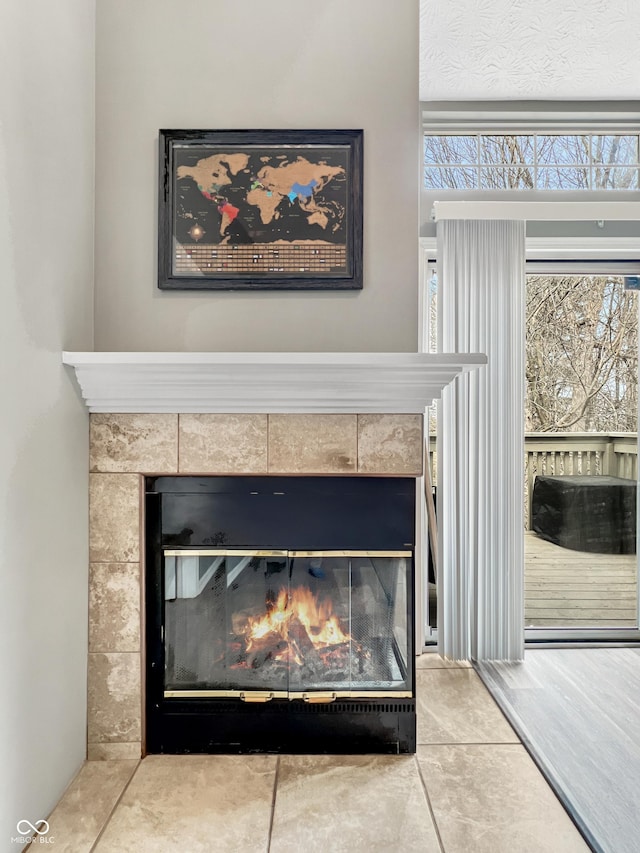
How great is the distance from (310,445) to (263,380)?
0.27 metres

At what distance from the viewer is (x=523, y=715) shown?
218 cm

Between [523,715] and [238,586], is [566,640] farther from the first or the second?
[238,586]

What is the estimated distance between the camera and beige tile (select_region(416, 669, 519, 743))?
2002 mm

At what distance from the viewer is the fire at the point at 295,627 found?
6.30 ft

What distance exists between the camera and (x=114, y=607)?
1.85 metres

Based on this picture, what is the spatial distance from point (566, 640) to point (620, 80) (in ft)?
8.68

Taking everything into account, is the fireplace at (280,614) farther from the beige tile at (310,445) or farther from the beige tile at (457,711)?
the beige tile at (457,711)

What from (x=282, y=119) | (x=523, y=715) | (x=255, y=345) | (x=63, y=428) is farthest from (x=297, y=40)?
(x=523, y=715)

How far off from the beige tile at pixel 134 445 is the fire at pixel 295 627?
58 centimetres

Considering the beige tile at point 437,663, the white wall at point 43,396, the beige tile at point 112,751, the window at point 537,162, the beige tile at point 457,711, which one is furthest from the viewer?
the window at point 537,162

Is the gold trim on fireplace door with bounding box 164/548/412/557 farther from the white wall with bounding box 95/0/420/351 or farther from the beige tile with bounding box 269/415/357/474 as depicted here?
the white wall with bounding box 95/0/420/351

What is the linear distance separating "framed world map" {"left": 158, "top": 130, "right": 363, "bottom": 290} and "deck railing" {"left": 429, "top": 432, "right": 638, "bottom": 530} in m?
1.59

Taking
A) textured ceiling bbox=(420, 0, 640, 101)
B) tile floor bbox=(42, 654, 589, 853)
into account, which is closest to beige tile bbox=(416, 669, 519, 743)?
tile floor bbox=(42, 654, 589, 853)

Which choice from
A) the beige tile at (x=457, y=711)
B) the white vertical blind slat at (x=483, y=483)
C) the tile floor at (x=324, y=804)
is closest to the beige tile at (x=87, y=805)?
the tile floor at (x=324, y=804)
